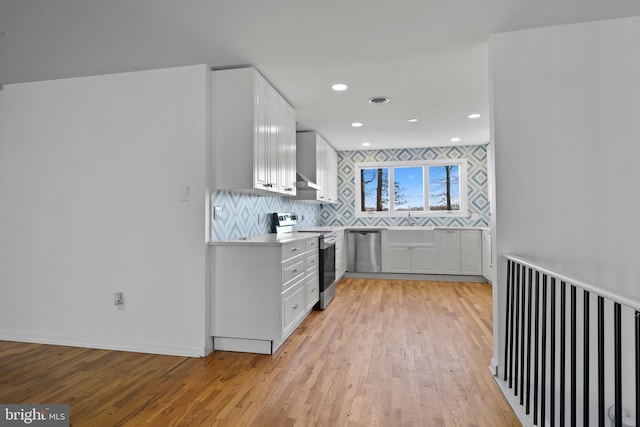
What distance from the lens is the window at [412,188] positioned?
6.43 m

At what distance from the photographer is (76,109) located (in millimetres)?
3082

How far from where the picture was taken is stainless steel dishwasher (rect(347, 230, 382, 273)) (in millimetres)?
6055

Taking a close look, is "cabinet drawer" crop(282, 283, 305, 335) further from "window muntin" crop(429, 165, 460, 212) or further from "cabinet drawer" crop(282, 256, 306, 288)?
"window muntin" crop(429, 165, 460, 212)

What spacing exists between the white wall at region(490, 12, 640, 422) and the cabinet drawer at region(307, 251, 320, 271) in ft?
5.90

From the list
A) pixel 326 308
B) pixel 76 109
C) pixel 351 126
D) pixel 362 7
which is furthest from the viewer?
pixel 351 126

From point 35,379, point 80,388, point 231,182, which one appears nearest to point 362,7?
point 231,182

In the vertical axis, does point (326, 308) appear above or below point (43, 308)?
below

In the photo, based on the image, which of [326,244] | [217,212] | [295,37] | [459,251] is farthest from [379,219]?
[295,37]

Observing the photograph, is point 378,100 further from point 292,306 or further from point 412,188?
point 412,188

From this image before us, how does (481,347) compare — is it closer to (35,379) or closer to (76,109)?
(35,379)

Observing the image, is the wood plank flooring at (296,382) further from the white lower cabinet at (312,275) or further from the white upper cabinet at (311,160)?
the white upper cabinet at (311,160)

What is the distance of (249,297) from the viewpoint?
2859 millimetres

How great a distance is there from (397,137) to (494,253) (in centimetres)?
348

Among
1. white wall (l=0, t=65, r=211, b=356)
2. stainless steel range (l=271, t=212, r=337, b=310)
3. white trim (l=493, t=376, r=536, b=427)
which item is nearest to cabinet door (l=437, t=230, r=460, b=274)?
stainless steel range (l=271, t=212, r=337, b=310)
